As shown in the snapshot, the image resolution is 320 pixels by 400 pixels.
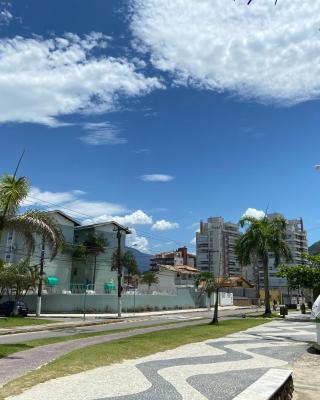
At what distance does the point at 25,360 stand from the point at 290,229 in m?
146

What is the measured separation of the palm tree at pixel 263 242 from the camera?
44.5 meters

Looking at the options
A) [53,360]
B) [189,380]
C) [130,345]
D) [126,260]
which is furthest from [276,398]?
[126,260]

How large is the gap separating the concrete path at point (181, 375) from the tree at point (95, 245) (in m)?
53.8

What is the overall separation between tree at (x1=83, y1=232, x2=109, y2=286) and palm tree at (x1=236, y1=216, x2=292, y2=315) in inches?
1222

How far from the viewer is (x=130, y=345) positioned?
1827cm

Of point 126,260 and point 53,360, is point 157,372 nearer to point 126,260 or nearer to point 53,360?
point 53,360

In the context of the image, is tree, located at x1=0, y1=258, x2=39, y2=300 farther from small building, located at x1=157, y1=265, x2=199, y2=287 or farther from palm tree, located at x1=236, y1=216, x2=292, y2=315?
small building, located at x1=157, y1=265, x2=199, y2=287

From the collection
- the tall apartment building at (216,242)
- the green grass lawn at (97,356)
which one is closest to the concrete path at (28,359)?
the green grass lawn at (97,356)

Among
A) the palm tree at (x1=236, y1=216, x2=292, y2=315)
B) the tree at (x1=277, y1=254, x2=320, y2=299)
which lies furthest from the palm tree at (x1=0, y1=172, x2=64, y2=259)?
the palm tree at (x1=236, y1=216, x2=292, y2=315)

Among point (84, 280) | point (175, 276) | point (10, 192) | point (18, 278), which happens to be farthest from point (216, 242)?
point (10, 192)

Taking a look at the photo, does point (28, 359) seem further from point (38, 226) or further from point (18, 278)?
point (18, 278)

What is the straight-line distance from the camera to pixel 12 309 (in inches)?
1662

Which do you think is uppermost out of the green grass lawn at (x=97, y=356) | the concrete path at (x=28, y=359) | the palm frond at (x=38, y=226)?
the palm frond at (x=38, y=226)

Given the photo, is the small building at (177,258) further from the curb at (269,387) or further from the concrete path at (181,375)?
the curb at (269,387)
